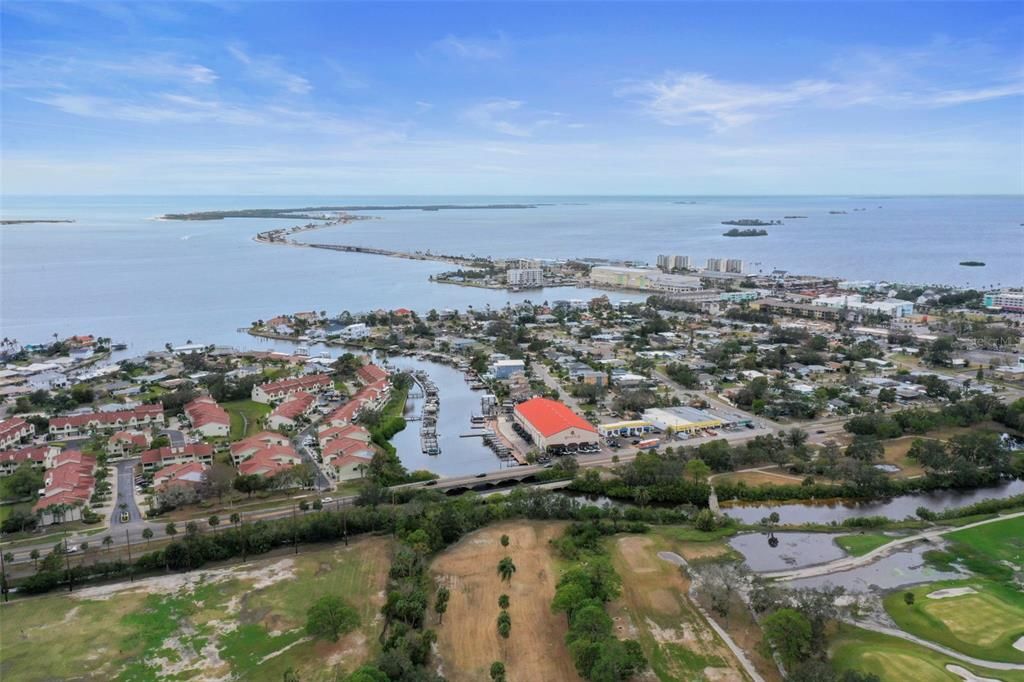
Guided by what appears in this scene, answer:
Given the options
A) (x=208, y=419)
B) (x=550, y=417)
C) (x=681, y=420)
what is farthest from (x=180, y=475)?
(x=681, y=420)

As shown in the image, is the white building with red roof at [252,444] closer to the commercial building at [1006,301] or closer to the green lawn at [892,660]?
the green lawn at [892,660]

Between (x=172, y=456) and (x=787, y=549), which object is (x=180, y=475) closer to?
(x=172, y=456)

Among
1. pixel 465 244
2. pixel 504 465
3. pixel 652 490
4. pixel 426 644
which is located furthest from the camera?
pixel 465 244

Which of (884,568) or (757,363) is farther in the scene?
Result: (757,363)

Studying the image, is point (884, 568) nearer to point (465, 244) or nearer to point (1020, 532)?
point (1020, 532)

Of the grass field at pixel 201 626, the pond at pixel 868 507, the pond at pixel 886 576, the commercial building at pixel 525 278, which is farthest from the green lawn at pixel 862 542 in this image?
the commercial building at pixel 525 278

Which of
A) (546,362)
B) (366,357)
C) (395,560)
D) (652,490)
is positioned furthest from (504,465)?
(366,357)

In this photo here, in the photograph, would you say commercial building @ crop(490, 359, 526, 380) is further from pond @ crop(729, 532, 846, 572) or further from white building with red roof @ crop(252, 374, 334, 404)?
pond @ crop(729, 532, 846, 572)
